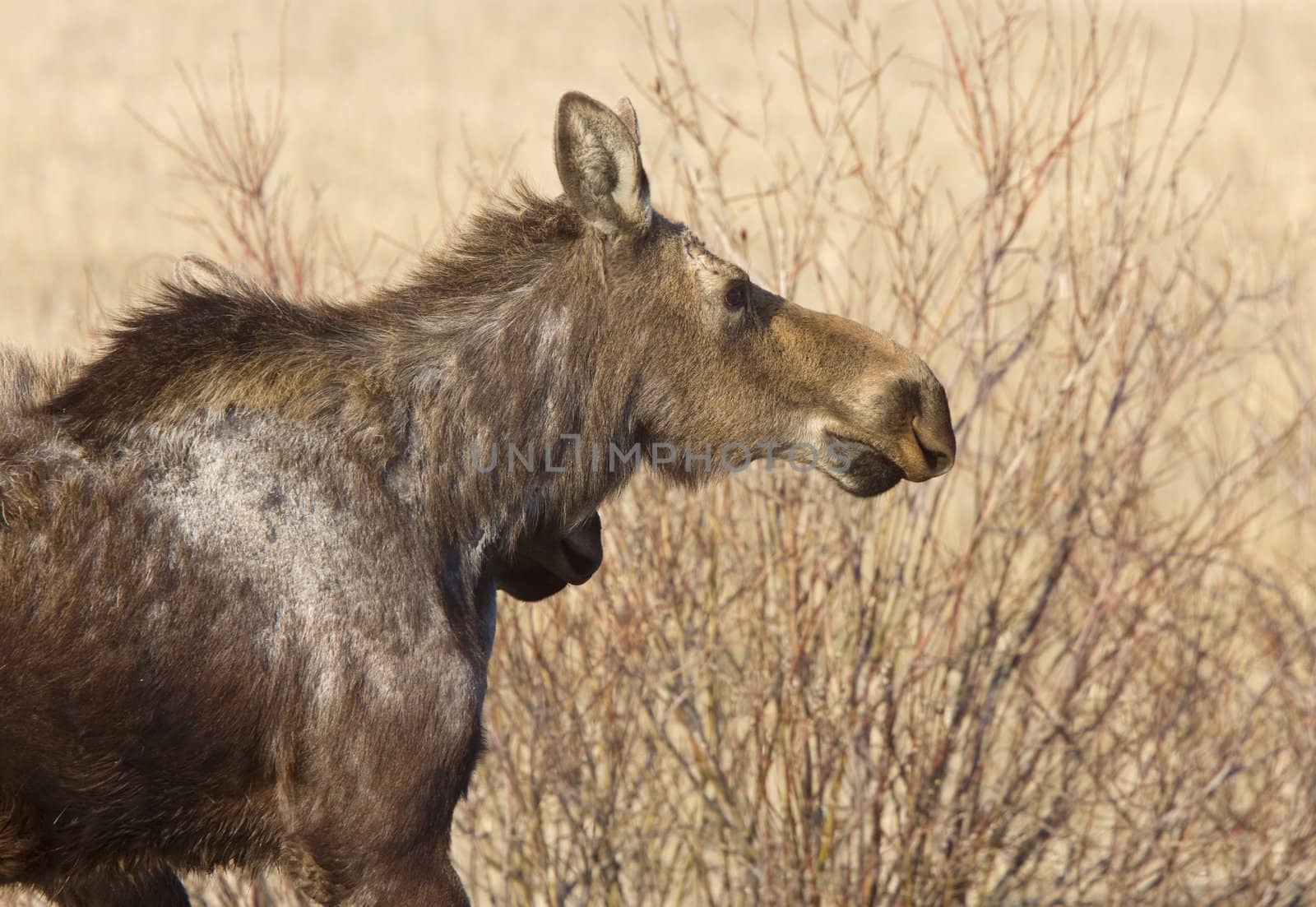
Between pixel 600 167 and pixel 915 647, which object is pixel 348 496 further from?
pixel 915 647

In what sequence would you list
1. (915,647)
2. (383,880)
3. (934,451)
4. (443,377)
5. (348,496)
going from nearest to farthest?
(383,880)
(348,496)
(443,377)
(934,451)
(915,647)

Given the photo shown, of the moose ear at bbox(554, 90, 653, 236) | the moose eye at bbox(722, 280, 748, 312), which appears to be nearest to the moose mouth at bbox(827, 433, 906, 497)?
the moose eye at bbox(722, 280, 748, 312)

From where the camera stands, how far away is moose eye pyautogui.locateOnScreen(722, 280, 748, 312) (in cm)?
363

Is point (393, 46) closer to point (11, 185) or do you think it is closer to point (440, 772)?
point (11, 185)

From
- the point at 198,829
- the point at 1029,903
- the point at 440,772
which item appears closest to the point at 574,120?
the point at 440,772

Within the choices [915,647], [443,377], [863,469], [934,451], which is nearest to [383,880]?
[443,377]

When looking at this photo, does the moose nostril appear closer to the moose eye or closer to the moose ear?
the moose eye

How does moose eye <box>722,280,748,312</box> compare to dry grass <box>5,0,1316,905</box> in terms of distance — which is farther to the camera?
dry grass <box>5,0,1316,905</box>

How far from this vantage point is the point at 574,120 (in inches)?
136

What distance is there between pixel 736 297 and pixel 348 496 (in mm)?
983

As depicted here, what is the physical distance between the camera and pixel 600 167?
3.54 meters

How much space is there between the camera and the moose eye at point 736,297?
3633 mm

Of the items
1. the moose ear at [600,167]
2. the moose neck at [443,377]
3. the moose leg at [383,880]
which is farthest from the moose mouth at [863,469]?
the moose leg at [383,880]

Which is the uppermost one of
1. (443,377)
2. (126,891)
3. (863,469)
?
(863,469)
